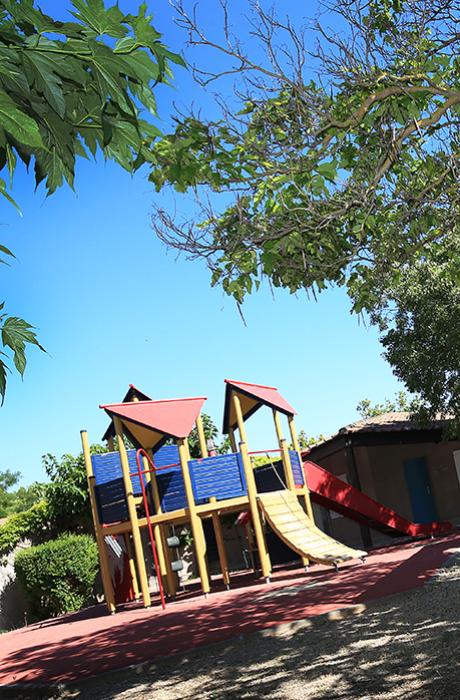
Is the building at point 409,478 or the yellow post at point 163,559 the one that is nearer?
the yellow post at point 163,559

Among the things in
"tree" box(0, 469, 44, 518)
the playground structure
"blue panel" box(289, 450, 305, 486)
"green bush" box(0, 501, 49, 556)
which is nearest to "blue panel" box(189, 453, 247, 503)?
the playground structure

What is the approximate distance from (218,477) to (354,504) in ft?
15.0

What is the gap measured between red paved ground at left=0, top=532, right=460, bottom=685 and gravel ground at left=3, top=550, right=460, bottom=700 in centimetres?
43

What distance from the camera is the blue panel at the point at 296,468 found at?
56.2 ft

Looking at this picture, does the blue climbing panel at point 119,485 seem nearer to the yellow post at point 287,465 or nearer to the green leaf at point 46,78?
the yellow post at point 287,465

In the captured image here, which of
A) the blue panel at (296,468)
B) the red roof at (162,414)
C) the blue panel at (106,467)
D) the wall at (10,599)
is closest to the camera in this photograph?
the red roof at (162,414)

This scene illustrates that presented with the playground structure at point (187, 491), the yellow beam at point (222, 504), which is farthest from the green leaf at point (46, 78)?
the yellow beam at point (222, 504)

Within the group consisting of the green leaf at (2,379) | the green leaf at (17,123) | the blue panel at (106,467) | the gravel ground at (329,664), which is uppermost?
the blue panel at (106,467)

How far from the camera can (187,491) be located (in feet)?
48.0

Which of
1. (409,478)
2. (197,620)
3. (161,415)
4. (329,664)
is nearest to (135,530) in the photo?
(161,415)

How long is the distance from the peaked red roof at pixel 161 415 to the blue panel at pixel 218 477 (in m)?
0.80

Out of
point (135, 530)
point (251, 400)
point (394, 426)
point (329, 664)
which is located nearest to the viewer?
point (329, 664)

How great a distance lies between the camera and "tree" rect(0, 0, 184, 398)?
1823mm

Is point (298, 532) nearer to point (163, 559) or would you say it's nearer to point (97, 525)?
point (163, 559)
